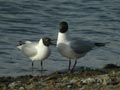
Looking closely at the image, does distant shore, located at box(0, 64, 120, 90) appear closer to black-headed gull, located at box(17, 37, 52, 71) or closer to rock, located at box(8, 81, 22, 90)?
rock, located at box(8, 81, 22, 90)

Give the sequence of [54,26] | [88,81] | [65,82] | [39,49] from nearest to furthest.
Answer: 1. [88,81]
2. [65,82]
3. [39,49]
4. [54,26]

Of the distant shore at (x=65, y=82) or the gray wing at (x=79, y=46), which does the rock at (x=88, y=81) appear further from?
the gray wing at (x=79, y=46)

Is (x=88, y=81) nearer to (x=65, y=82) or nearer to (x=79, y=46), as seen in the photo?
(x=65, y=82)

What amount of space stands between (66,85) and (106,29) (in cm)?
822

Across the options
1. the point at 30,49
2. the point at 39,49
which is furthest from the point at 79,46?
the point at 30,49

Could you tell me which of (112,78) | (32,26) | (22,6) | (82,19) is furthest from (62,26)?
(22,6)

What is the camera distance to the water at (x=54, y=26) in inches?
517

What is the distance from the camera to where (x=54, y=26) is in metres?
17.3

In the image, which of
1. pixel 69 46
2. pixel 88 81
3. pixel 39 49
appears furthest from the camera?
pixel 39 49

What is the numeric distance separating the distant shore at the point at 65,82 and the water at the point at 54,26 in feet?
A: 5.31

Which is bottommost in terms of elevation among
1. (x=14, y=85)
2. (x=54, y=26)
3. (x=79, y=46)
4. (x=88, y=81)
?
(x=54, y=26)

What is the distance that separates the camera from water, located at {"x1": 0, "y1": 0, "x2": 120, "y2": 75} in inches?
517

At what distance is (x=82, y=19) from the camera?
18797 millimetres

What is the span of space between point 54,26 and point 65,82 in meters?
7.76
